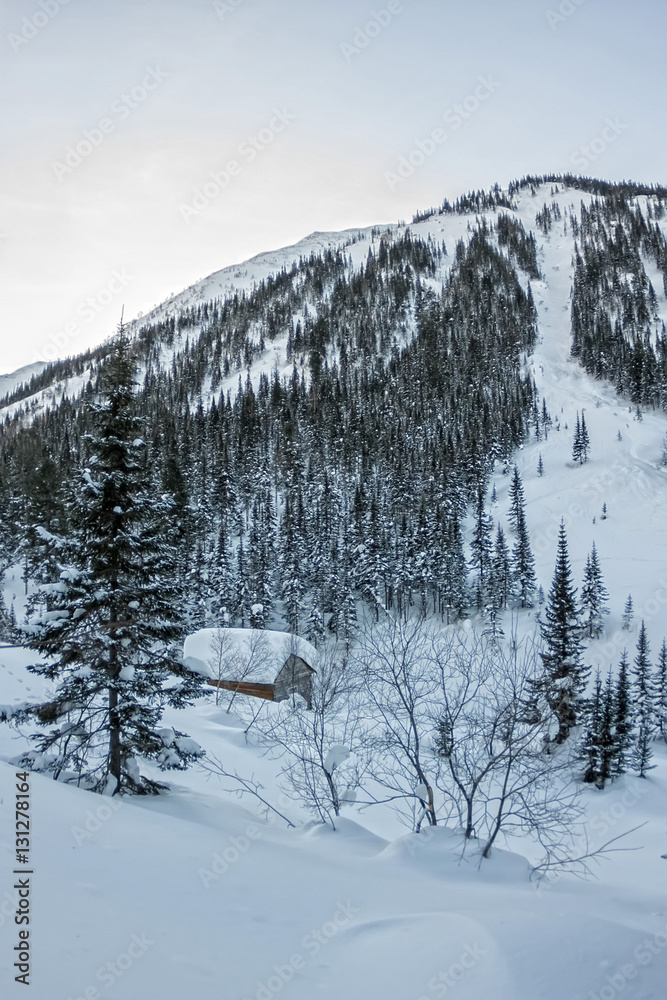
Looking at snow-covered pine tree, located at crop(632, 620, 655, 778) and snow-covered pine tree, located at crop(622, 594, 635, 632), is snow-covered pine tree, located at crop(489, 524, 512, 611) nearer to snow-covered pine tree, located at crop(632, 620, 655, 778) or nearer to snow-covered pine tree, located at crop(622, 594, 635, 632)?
snow-covered pine tree, located at crop(622, 594, 635, 632)

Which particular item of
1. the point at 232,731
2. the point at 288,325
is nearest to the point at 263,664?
the point at 232,731

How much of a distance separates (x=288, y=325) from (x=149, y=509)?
6998 inches

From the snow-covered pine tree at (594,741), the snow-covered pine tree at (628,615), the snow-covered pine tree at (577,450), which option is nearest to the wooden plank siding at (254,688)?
the snow-covered pine tree at (594,741)

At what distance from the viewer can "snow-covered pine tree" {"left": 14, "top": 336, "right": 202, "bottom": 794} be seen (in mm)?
11258

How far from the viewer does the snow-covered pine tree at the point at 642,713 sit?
35.0m

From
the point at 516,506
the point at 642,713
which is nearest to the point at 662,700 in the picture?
the point at 642,713

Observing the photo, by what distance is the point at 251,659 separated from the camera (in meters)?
35.4

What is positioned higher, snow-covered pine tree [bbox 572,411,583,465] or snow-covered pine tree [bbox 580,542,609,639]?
snow-covered pine tree [bbox 572,411,583,465]

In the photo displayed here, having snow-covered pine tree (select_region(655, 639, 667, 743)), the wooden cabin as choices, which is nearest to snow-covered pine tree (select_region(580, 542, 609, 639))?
snow-covered pine tree (select_region(655, 639, 667, 743))

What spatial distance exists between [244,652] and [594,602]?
37637 mm

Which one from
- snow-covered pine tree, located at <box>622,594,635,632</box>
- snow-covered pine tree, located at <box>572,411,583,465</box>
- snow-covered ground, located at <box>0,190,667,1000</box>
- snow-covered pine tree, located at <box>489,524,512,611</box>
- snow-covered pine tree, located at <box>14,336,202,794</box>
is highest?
snow-covered pine tree, located at <box>572,411,583,465</box>

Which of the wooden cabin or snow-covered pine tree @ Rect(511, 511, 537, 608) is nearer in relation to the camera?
the wooden cabin

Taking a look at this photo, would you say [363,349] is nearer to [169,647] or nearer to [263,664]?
[263,664]

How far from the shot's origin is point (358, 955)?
231 inches
